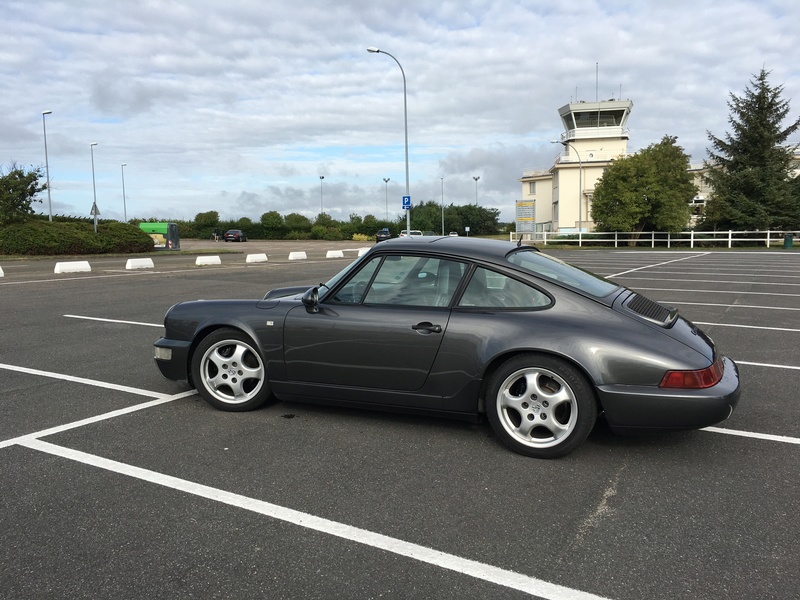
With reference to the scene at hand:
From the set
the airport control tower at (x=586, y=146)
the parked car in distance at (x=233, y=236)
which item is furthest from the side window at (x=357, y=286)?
the parked car in distance at (x=233, y=236)

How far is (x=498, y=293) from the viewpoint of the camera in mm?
3963

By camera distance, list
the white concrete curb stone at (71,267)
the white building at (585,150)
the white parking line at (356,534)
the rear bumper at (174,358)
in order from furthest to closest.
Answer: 1. the white building at (585,150)
2. the white concrete curb stone at (71,267)
3. the rear bumper at (174,358)
4. the white parking line at (356,534)

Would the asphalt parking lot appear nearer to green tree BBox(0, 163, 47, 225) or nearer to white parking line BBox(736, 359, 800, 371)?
white parking line BBox(736, 359, 800, 371)

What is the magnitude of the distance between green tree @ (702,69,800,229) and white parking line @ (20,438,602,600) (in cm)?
4819

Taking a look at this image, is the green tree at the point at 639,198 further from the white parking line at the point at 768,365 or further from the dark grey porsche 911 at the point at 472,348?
the dark grey porsche 911 at the point at 472,348

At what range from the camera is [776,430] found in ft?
14.0

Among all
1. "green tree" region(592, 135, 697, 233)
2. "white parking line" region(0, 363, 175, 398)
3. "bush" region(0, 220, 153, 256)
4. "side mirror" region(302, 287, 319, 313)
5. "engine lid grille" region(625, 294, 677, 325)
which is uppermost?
"green tree" region(592, 135, 697, 233)

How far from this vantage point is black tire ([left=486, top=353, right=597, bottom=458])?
11.8ft

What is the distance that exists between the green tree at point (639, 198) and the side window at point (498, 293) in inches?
1640

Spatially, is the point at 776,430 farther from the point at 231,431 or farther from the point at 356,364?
the point at 231,431

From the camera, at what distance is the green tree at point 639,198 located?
4256 cm

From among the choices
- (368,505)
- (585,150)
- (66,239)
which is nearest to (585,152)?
(585,150)

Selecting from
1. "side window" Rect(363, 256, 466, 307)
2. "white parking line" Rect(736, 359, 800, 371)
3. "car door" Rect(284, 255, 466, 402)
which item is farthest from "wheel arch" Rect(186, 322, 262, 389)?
"white parking line" Rect(736, 359, 800, 371)

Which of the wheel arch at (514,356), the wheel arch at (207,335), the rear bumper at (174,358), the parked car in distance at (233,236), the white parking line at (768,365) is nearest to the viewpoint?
the wheel arch at (514,356)
